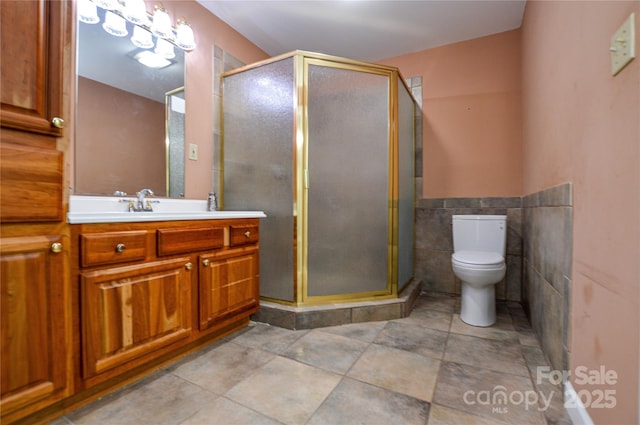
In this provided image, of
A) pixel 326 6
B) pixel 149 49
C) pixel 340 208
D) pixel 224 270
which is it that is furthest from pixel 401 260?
pixel 149 49

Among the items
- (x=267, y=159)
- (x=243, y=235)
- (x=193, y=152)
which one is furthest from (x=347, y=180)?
(x=193, y=152)

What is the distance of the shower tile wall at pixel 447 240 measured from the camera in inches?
97.0

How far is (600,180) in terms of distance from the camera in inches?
37.2

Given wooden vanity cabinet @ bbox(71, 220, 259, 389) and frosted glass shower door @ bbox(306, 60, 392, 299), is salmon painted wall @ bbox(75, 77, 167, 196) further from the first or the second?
frosted glass shower door @ bbox(306, 60, 392, 299)

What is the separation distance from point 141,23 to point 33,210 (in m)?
1.43

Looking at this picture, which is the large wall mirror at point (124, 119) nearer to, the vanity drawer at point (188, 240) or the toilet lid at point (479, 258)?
the vanity drawer at point (188, 240)

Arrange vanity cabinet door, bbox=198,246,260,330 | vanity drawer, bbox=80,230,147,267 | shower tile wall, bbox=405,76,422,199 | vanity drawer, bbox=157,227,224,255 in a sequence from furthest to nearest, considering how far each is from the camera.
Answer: shower tile wall, bbox=405,76,422,199
vanity cabinet door, bbox=198,246,260,330
vanity drawer, bbox=157,227,224,255
vanity drawer, bbox=80,230,147,267

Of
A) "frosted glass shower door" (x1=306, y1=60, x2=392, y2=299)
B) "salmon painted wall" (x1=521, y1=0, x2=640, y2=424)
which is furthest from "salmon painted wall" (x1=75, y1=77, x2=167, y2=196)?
"salmon painted wall" (x1=521, y1=0, x2=640, y2=424)

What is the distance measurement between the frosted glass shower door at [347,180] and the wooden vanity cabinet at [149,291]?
23.0 inches

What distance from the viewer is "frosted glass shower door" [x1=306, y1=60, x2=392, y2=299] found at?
6.61 ft

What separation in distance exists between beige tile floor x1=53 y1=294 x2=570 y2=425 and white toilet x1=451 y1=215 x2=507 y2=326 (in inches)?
6.4

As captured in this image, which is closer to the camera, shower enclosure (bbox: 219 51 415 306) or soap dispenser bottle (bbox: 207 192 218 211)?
shower enclosure (bbox: 219 51 415 306)

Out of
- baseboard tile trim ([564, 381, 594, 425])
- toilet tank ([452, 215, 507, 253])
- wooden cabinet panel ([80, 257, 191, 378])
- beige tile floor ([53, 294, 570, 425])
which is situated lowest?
beige tile floor ([53, 294, 570, 425])

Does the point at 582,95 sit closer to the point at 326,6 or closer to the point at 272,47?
the point at 326,6
